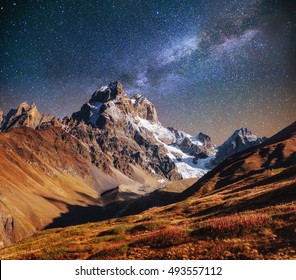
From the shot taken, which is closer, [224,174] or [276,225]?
[276,225]

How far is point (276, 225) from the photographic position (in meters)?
15.8

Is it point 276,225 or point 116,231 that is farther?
point 116,231

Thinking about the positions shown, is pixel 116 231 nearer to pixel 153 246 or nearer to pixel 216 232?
pixel 153 246

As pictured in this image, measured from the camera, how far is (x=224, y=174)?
10644cm
